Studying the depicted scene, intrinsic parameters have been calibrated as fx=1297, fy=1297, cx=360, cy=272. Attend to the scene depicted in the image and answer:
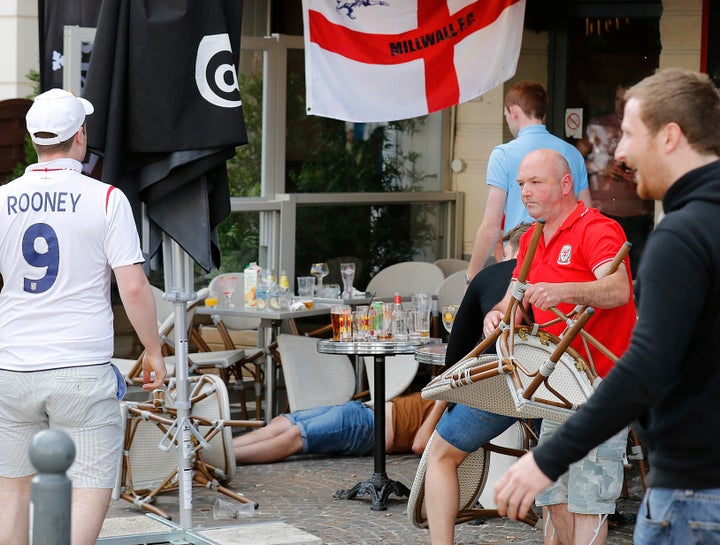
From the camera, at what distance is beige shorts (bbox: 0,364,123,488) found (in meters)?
4.47

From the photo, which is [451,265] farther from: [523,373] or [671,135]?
[671,135]

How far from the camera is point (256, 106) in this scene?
375 inches

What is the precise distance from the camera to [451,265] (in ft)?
33.4

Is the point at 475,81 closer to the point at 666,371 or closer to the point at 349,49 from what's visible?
the point at 349,49

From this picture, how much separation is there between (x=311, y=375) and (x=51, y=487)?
5531 mm

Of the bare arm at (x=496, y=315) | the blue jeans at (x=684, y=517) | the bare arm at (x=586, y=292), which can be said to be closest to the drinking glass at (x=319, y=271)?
the bare arm at (x=496, y=315)

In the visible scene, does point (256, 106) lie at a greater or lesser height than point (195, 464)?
greater

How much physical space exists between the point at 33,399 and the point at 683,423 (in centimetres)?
250

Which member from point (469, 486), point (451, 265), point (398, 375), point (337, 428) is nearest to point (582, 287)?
point (469, 486)

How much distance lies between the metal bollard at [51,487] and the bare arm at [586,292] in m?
2.04

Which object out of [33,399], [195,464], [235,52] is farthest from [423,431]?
[33,399]

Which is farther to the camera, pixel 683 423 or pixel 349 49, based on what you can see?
pixel 349 49

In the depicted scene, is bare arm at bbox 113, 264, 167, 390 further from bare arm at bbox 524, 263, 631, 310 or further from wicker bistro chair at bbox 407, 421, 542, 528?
bare arm at bbox 524, 263, 631, 310

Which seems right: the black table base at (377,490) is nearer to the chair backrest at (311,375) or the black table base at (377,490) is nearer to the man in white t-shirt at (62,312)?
the chair backrest at (311,375)
